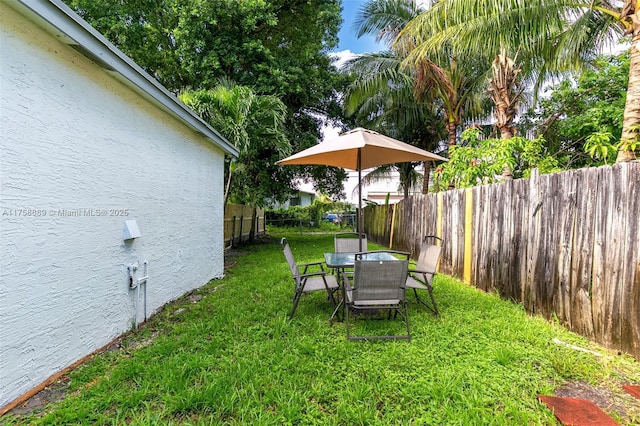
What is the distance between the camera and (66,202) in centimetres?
281

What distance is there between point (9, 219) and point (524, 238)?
5.42 metres

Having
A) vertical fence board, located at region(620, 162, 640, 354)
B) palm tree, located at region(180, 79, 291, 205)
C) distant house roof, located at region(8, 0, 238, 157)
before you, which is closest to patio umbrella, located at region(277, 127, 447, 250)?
distant house roof, located at region(8, 0, 238, 157)

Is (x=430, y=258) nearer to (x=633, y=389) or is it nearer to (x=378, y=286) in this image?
(x=378, y=286)

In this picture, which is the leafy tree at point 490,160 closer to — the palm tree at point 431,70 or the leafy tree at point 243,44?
the palm tree at point 431,70

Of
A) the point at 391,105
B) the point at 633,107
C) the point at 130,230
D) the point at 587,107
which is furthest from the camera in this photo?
the point at 391,105

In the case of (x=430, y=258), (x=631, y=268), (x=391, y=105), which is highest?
(x=391, y=105)

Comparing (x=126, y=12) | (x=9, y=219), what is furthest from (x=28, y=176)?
(x=126, y=12)

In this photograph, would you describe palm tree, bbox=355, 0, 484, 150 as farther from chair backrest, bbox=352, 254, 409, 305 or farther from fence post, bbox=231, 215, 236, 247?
fence post, bbox=231, 215, 236, 247

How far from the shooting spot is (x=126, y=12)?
1141cm

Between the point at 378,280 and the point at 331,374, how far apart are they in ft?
3.82

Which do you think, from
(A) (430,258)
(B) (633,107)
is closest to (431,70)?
(B) (633,107)

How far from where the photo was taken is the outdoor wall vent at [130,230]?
3.65 metres

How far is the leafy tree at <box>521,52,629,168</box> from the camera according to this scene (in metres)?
7.30

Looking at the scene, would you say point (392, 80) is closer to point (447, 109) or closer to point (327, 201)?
point (447, 109)
